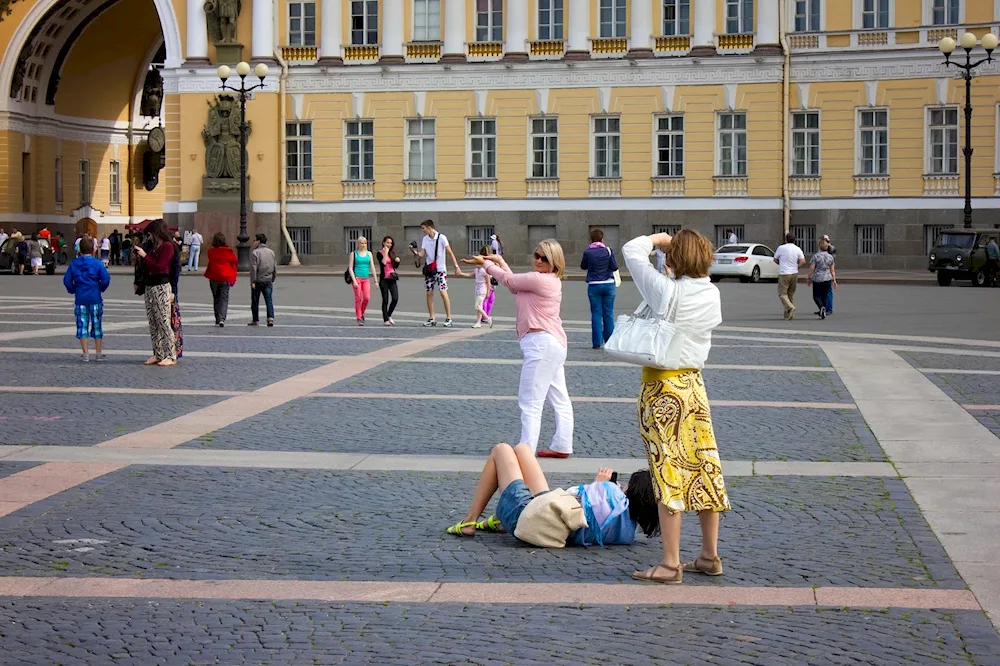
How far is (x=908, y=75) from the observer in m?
50.6

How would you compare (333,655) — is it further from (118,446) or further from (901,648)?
(118,446)

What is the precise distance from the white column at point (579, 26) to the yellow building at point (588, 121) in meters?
0.07

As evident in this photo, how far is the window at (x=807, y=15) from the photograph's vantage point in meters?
51.2

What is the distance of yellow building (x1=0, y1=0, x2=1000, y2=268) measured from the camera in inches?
1997

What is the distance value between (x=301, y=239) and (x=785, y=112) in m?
16.9

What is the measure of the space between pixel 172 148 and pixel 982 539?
4936 cm

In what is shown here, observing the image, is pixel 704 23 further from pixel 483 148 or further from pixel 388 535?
pixel 388 535

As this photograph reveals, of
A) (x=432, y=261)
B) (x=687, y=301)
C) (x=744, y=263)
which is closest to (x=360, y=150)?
(x=744, y=263)

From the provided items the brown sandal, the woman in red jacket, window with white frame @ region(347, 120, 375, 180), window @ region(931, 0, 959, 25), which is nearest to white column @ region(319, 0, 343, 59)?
window with white frame @ region(347, 120, 375, 180)

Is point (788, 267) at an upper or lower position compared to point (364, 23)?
lower

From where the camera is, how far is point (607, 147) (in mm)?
53219

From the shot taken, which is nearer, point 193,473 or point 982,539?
point 982,539

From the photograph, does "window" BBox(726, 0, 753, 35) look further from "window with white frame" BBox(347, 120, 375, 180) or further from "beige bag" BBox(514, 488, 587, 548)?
"beige bag" BBox(514, 488, 587, 548)

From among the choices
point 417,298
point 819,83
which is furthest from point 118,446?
point 819,83
